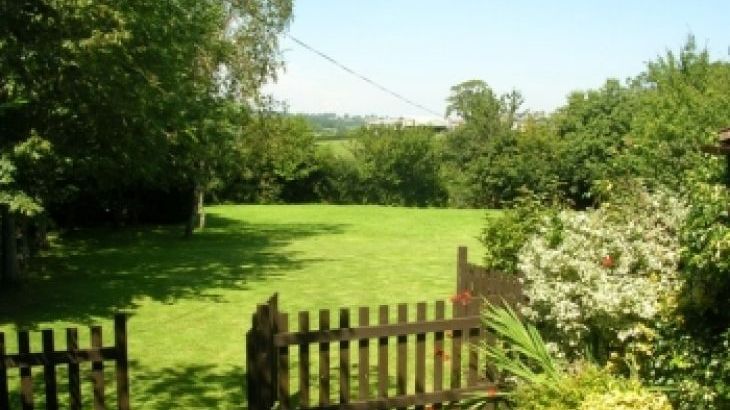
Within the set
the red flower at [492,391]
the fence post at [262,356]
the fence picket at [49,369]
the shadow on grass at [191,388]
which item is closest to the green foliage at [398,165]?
the shadow on grass at [191,388]

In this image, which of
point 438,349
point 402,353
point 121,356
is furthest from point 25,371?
point 438,349

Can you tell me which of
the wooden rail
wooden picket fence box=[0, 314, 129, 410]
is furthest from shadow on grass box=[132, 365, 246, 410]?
wooden picket fence box=[0, 314, 129, 410]

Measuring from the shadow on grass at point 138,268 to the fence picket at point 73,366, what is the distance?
633 centimetres

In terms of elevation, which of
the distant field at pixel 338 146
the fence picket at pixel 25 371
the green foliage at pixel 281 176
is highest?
the distant field at pixel 338 146

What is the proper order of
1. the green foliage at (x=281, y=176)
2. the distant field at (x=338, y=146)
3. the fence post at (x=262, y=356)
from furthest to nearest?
the distant field at (x=338, y=146)
the green foliage at (x=281, y=176)
the fence post at (x=262, y=356)

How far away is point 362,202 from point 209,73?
1128 inches

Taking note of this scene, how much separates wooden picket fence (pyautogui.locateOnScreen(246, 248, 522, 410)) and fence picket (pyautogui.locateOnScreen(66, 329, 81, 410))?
Answer: 1.43 metres

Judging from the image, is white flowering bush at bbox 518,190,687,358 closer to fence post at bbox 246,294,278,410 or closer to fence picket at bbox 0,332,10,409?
fence post at bbox 246,294,278,410

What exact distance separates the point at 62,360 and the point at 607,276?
5304 millimetres

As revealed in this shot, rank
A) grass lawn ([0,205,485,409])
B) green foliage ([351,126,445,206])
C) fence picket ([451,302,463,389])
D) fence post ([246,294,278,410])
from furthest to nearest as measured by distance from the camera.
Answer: green foliage ([351,126,445,206]) < grass lawn ([0,205,485,409]) < fence picket ([451,302,463,389]) < fence post ([246,294,278,410])

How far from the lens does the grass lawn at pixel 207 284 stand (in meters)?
9.34

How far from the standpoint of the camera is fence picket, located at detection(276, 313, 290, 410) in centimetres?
596

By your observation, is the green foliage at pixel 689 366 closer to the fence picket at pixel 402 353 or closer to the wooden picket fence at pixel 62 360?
the fence picket at pixel 402 353

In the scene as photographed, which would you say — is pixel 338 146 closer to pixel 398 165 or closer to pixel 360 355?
pixel 398 165
